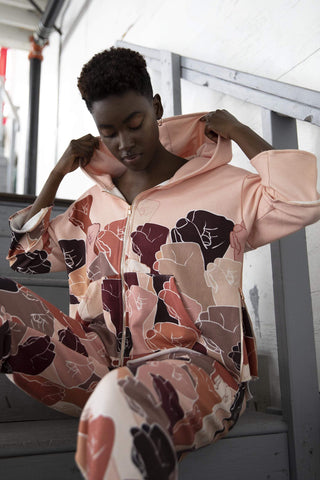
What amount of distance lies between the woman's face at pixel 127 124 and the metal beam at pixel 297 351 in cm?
48

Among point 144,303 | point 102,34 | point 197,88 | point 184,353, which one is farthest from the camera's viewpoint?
point 102,34

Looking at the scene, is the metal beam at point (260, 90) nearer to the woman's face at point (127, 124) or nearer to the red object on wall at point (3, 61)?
the woman's face at point (127, 124)

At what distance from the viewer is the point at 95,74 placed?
51.2 inches

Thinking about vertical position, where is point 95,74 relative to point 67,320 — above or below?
above

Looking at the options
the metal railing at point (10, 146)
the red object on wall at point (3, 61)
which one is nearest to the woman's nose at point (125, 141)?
the metal railing at point (10, 146)

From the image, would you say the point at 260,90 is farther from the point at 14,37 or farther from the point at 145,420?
the point at 14,37

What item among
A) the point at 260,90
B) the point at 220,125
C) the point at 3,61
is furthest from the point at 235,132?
the point at 3,61

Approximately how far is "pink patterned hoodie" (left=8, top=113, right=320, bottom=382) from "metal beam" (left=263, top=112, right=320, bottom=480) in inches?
7.3

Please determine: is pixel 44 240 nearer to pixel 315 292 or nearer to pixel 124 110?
pixel 124 110

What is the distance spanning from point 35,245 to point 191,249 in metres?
0.52

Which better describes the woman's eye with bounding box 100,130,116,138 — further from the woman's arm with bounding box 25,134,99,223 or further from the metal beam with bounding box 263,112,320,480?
the metal beam with bounding box 263,112,320,480

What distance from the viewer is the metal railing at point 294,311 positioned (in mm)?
1336

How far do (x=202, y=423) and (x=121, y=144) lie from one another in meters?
0.70

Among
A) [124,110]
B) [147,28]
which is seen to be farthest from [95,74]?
[147,28]
